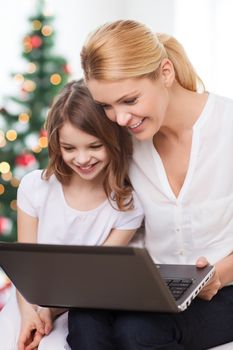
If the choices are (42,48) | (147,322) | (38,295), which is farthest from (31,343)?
(42,48)

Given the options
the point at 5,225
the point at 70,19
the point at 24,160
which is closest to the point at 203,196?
the point at 24,160

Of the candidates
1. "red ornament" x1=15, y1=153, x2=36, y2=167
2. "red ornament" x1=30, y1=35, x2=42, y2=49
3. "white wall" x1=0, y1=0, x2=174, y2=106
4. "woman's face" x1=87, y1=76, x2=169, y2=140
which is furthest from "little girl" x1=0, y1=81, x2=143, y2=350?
"white wall" x1=0, y1=0, x2=174, y2=106

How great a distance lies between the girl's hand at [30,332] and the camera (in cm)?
159

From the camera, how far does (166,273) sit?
153 cm

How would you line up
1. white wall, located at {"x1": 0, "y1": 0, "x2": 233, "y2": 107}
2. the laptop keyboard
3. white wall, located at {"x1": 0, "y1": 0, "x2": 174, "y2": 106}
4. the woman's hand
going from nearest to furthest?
the laptop keyboard, the woman's hand, white wall, located at {"x1": 0, "y1": 0, "x2": 233, "y2": 107}, white wall, located at {"x1": 0, "y1": 0, "x2": 174, "y2": 106}

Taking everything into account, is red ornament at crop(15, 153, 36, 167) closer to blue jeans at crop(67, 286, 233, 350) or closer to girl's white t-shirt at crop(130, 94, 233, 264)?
girl's white t-shirt at crop(130, 94, 233, 264)

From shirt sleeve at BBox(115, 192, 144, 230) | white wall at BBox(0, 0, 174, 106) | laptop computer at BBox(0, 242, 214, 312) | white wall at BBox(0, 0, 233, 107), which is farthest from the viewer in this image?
white wall at BBox(0, 0, 174, 106)

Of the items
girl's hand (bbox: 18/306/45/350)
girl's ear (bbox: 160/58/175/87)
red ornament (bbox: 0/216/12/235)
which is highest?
girl's ear (bbox: 160/58/175/87)

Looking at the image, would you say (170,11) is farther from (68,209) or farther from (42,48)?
(68,209)

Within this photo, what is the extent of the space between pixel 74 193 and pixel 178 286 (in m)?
0.49

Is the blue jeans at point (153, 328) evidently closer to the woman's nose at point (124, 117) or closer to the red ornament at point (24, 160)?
the woman's nose at point (124, 117)

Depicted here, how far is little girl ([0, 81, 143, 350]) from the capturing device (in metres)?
1.67

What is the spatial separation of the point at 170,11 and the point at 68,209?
2.00 metres

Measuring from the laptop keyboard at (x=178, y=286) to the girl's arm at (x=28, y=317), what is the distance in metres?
0.36
